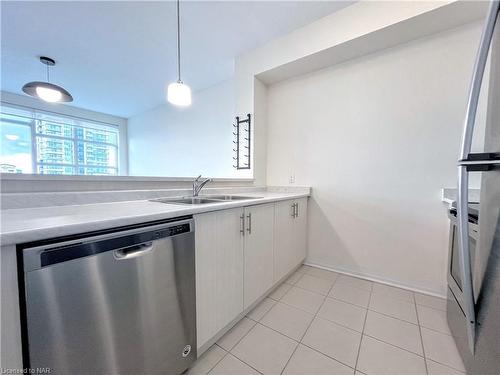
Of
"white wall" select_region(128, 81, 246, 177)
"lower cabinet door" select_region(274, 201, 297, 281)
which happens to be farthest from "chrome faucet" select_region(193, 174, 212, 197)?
"white wall" select_region(128, 81, 246, 177)

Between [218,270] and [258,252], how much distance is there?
17.3 inches

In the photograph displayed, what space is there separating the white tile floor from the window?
3672mm

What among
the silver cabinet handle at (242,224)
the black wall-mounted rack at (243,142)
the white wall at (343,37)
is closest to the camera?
the silver cabinet handle at (242,224)

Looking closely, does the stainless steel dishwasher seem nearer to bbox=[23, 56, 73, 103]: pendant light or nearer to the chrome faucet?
the chrome faucet

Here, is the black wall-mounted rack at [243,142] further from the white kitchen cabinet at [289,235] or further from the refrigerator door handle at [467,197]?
the refrigerator door handle at [467,197]

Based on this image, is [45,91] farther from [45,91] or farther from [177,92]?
[177,92]

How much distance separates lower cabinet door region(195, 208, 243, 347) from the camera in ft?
3.55

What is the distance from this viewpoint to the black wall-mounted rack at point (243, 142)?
2.55 metres

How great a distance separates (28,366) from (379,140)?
2.60m

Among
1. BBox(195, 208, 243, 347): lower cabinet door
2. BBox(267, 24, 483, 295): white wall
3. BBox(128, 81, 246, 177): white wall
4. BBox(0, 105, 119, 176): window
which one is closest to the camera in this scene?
BBox(195, 208, 243, 347): lower cabinet door

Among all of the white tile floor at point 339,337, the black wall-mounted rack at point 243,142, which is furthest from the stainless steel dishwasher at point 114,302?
the black wall-mounted rack at point 243,142

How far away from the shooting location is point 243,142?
2617mm

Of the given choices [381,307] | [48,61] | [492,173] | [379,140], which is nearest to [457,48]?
[379,140]

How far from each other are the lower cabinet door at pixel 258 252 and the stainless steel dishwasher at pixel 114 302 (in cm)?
48
